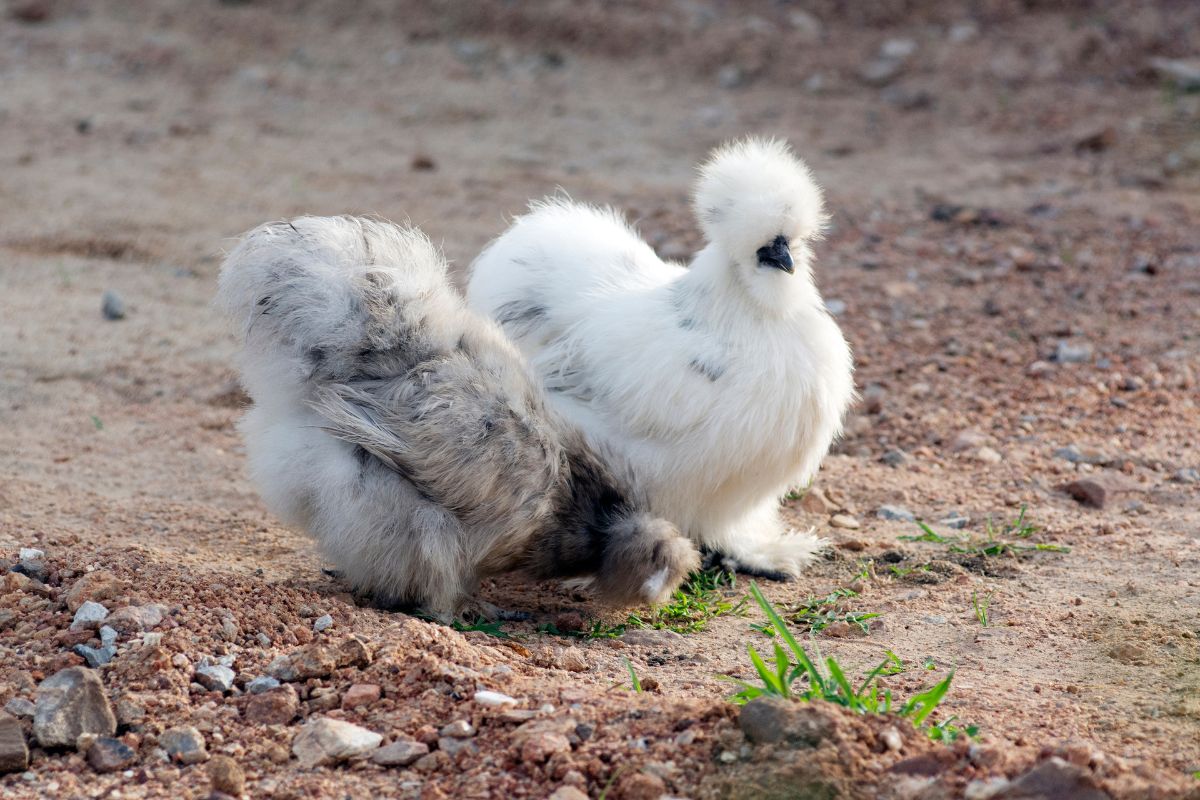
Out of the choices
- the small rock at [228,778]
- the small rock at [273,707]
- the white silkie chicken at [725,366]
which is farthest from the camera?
the white silkie chicken at [725,366]

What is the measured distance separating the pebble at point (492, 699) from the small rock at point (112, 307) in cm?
453

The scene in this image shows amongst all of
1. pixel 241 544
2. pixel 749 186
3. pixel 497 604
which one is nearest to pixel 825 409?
pixel 749 186

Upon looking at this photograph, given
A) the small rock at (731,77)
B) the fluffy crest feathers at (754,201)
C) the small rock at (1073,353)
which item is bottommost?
the small rock at (1073,353)

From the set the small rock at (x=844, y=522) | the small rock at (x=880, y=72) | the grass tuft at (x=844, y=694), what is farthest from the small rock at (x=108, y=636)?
the small rock at (x=880, y=72)

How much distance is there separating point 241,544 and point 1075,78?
8.20 m

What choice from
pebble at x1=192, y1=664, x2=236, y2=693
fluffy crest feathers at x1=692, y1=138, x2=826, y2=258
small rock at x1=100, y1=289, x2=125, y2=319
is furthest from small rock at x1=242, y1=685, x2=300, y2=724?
small rock at x1=100, y1=289, x2=125, y2=319

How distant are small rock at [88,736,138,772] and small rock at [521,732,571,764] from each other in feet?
3.31

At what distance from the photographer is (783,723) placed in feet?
10.5

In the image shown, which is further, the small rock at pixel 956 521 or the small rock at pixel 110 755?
the small rock at pixel 956 521

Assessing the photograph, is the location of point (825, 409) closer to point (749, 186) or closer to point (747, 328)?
point (747, 328)

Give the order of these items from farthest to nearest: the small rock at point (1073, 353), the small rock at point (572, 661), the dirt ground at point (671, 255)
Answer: the small rock at point (1073, 353)
the small rock at point (572, 661)
the dirt ground at point (671, 255)

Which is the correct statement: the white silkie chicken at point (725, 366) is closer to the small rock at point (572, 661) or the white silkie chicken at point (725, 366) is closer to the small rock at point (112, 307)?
the small rock at point (572, 661)

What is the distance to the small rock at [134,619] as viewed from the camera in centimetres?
397

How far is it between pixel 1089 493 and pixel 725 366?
5.84 ft
